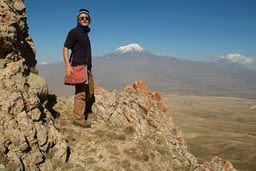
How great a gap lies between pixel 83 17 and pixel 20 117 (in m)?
5.60

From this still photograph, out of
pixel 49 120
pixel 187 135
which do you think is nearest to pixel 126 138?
pixel 49 120

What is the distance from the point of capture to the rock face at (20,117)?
923 centimetres

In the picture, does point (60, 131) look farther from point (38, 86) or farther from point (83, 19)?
point (83, 19)

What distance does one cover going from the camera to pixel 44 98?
13.4 m

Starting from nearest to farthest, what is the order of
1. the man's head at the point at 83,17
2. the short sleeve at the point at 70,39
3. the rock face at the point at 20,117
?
1. the rock face at the point at 20,117
2. the short sleeve at the point at 70,39
3. the man's head at the point at 83,17

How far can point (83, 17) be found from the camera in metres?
12.5

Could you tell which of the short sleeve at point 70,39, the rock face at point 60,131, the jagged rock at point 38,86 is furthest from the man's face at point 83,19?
the jagged rock at point 38,86

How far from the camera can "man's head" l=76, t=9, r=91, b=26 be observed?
12508 mm

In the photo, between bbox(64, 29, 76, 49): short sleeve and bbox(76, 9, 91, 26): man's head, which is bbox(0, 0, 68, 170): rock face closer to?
bbox(64, 29, 76, 49): short sleeve

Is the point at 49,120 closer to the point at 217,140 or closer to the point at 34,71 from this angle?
the point at 34,71

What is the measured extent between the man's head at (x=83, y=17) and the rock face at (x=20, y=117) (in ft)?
9.73

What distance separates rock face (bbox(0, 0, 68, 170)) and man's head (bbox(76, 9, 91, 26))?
297cm

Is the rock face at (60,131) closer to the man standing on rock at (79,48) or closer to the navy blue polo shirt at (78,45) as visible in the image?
the man standing on rock at (79,48)

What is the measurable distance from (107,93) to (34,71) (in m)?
6.06
